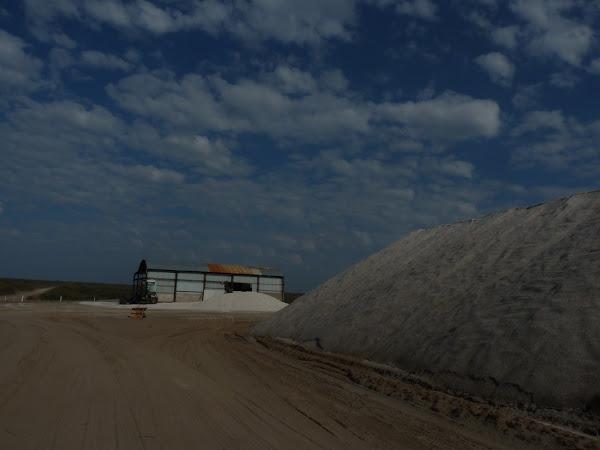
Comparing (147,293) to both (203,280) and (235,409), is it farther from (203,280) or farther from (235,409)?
(235,409)

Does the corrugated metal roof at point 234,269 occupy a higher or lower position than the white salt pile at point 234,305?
higher

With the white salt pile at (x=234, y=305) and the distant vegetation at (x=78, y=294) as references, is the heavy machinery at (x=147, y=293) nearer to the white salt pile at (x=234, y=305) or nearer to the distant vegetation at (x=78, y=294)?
the white salt pile at (x=234, y=305)

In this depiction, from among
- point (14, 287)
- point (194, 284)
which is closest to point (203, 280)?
point (194, 284)

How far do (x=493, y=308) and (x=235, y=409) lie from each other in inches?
236

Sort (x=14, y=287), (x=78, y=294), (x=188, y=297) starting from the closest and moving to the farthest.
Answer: (x=188, y=297) → (x=78, y=294) → (x=14, y=287)

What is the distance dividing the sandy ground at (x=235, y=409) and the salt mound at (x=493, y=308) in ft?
2.70

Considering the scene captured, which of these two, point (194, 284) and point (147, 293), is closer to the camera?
point (147, 293)

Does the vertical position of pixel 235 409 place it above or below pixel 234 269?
below

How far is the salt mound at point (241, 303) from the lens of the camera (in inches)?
1924

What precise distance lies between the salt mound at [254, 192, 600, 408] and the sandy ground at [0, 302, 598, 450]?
32.4 inches

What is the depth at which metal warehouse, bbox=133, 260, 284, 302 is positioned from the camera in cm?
5450

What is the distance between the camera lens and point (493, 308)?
10.5 m

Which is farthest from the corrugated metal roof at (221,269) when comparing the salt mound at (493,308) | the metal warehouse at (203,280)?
the salt mound at (493,308)

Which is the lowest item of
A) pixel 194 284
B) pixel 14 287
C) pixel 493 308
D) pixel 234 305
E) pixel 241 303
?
pixel 493 308
